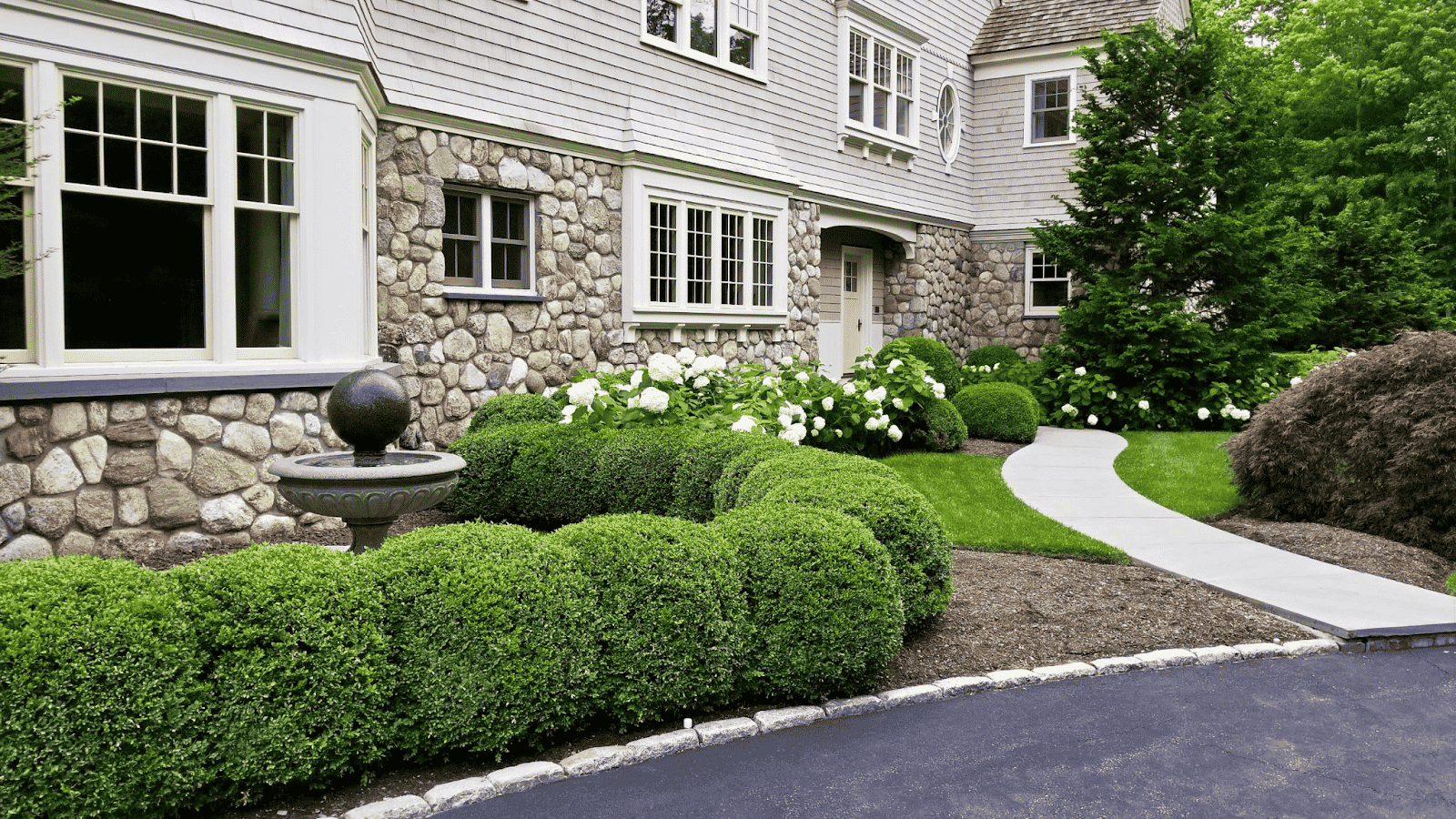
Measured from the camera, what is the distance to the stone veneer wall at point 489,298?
29.2ft

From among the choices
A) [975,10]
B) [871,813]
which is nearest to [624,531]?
[871,813]

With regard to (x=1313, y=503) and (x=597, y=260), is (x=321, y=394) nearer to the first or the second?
(x=597, y=260)

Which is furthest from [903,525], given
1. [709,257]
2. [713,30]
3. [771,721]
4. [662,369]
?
[713,30]

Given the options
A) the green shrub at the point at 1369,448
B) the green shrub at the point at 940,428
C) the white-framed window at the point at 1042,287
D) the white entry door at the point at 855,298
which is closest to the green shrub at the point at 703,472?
the green shrub at the point at 1369,448

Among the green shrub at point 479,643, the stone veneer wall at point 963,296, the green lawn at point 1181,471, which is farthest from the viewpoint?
the stone veneer wall at point 963,296

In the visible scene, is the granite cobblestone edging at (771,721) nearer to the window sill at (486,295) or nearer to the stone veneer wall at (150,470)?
the stone veneer wall at (150,470)

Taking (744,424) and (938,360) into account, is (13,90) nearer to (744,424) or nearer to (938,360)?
(744,424)

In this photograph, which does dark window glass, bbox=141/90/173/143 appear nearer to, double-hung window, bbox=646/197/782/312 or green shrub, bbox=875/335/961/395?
double-hung window, bbox=646/197/782/312

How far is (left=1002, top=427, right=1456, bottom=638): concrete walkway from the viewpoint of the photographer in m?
5.63

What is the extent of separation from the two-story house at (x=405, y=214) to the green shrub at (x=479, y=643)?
308 centimetres

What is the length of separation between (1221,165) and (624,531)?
13898 millimetres

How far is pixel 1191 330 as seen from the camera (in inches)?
577

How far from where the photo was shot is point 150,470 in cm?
621

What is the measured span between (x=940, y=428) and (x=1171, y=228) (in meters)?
5.58
